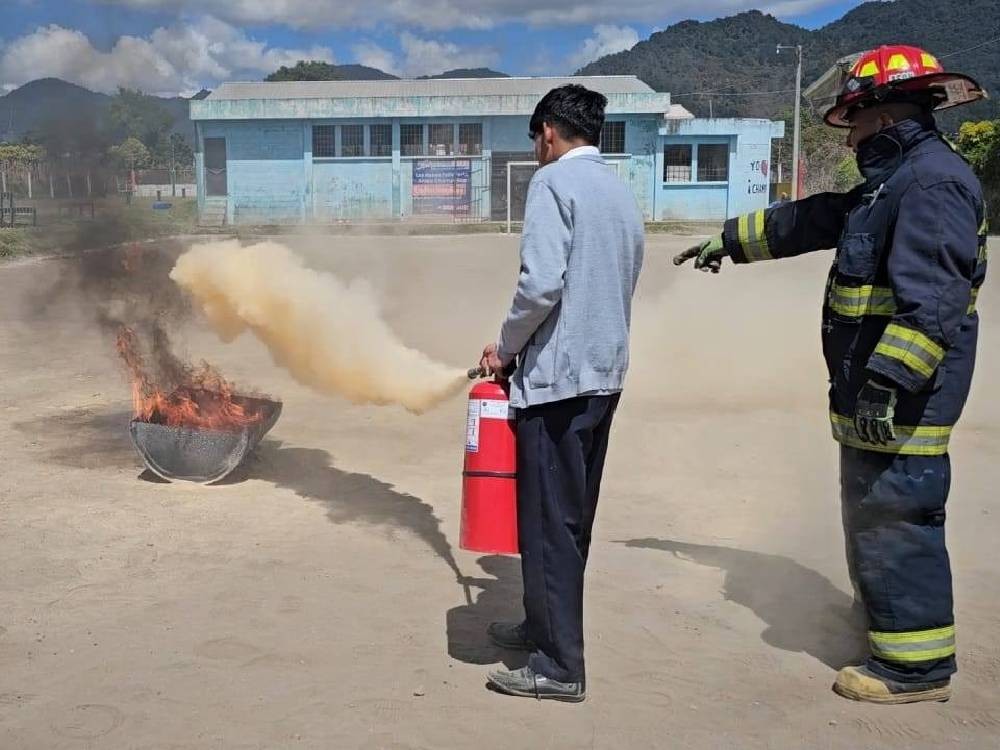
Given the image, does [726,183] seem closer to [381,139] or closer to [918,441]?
[381,139]

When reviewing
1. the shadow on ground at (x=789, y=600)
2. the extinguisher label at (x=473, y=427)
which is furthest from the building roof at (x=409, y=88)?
the extinguisher label at (x=473, y=427)

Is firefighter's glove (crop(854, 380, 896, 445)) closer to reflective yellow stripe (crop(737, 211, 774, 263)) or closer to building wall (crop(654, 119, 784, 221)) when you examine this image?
reflective yellow stripe (crop(737, 211, 774, 263))

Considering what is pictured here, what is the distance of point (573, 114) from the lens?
3.67 metres

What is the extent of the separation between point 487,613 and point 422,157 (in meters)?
40.4

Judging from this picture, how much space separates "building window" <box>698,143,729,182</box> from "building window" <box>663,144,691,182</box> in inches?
21.6

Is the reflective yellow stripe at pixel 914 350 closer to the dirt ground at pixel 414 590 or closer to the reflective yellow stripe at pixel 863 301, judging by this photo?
the reflective yellow stripe at pixel 863 301

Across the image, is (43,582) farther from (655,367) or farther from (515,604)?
(655,367)

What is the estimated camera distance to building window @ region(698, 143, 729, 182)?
146 feet

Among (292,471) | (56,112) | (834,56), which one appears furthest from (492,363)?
(834,56)

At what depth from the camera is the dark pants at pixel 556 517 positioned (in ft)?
12.1

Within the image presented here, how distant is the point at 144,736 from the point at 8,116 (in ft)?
25.1

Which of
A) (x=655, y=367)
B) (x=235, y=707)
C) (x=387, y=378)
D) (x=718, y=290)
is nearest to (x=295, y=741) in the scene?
(x=235, y=707)

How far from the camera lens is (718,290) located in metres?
14.7

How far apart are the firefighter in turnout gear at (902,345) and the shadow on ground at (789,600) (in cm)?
44
